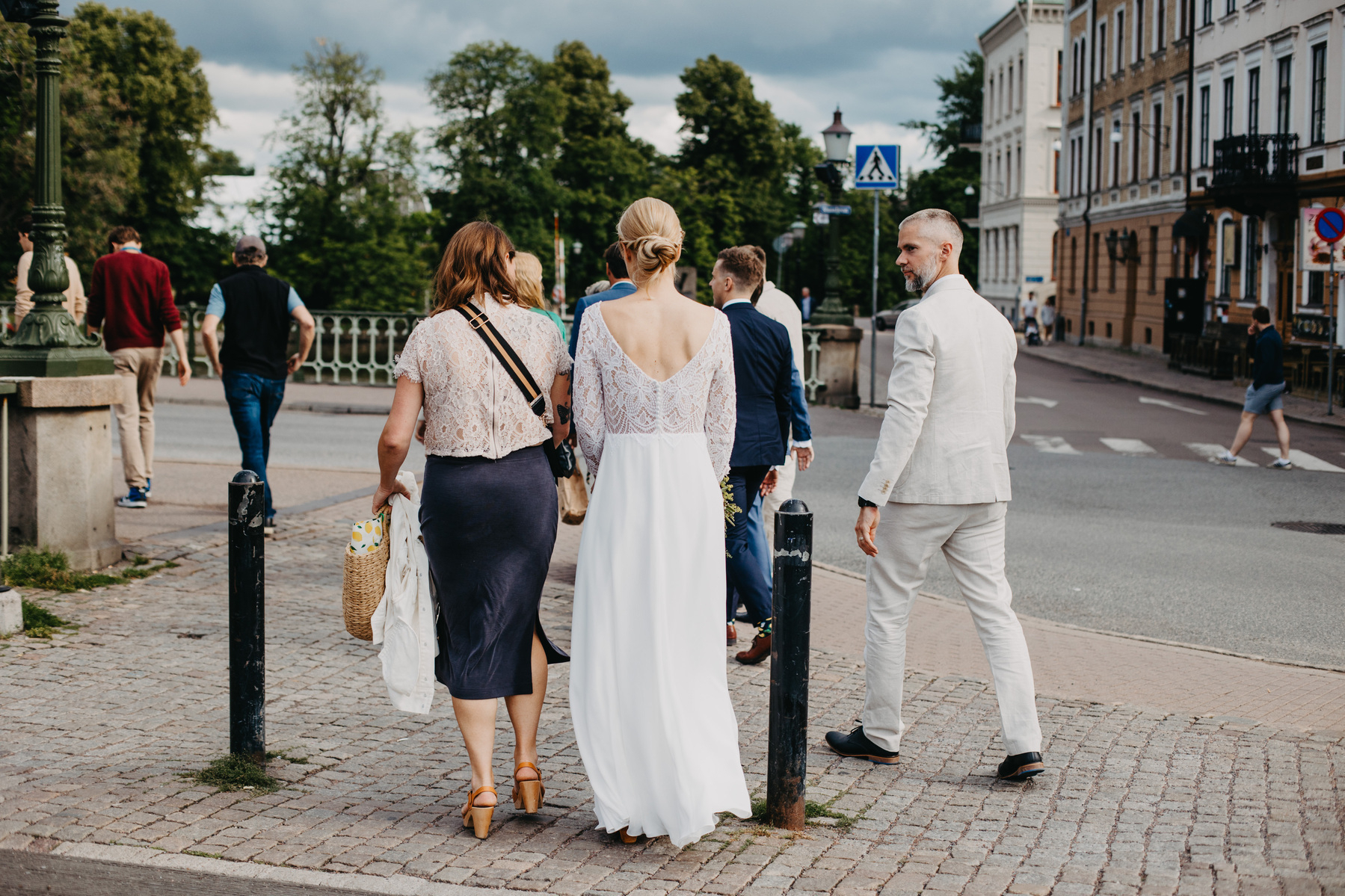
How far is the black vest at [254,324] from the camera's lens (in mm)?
8938

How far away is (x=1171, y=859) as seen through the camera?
4094mm

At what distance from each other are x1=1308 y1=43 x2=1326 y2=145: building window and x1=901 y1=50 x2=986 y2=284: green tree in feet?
164

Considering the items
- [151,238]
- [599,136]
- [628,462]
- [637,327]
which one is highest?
[599,136]

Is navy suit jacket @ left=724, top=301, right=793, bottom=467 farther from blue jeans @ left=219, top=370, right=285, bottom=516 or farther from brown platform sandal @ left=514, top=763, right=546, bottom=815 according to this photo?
blue jeans @ left=219, top=370, right=285, bottom=516

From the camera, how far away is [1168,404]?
80.3ft

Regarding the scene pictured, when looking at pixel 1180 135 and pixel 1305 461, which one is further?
pixel 1180 135

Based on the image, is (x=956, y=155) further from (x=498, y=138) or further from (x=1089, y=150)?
(x=498, y=138)

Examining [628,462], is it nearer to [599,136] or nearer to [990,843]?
[990,843]

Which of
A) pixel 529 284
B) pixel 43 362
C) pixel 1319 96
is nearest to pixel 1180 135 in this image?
pixel 1319 96

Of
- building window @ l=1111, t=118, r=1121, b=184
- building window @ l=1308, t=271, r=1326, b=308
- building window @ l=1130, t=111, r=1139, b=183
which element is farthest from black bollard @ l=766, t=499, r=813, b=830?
building window @ l=1111, t=118, r=1121, b=184

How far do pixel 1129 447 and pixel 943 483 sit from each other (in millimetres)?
13363

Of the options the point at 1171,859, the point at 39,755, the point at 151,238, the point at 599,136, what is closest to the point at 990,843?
the point at 1171,859

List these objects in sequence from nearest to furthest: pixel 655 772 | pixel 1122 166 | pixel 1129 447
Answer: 1. pixel 655 772
2. pixel 1129 447
3. pixel 1122 166

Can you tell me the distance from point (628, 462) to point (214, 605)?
13.1 ft
